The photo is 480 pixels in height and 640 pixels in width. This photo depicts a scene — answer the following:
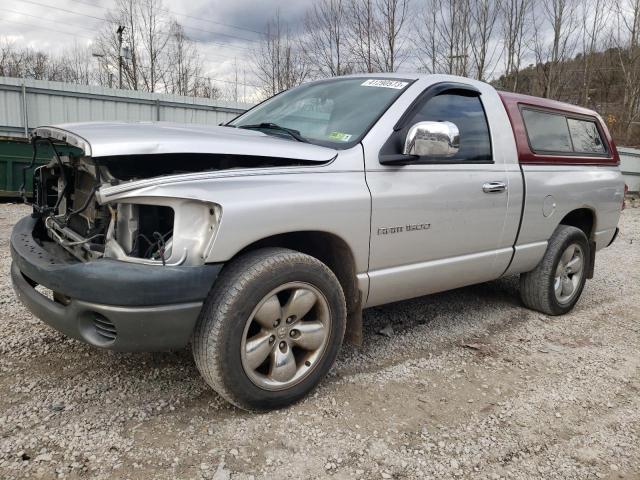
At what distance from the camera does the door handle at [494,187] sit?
11.6 ft

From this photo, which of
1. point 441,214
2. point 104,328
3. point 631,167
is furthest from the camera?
point 631,167

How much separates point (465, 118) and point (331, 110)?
37.8 inches

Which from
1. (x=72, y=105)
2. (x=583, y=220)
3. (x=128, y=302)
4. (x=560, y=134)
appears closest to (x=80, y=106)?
(x=72, y=105)

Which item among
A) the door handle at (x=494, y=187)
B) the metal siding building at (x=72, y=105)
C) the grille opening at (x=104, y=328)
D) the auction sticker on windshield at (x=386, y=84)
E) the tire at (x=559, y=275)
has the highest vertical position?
A: the metal siding building at (x=72, y=105)

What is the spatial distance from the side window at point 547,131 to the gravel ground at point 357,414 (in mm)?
1535

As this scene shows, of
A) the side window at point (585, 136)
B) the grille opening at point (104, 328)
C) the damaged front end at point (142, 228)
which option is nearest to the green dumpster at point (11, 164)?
the damaged front end at point (142, 228)

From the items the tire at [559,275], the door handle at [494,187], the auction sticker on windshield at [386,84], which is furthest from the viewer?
the tire at [559,275]

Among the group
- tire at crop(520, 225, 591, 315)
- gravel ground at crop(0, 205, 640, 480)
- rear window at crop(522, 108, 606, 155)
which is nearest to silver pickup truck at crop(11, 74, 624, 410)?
rear window at crop(522, 108, 606, 155)

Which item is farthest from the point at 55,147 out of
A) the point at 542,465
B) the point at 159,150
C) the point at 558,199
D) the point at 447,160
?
the point at 558,199

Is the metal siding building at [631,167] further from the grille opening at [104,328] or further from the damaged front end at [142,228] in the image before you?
the grille opening at [104,328]

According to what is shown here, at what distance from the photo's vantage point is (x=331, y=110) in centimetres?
337

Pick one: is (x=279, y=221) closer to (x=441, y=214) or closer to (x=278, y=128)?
(x=278, y=128)

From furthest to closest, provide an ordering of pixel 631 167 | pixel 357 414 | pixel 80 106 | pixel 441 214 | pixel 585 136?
pixel 631 167, pixel 80 106, pixel 585 136, pixel 441 214, pixel 357 414

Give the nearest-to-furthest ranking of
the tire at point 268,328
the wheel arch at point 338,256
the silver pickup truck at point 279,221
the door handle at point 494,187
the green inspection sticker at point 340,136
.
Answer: the silver pickup truck at point 279,221 → the tire at point 268,328 → the wheel arch at point 338,256 → the green inspection sticker at point 340,136 → the door handle at point 494,187
